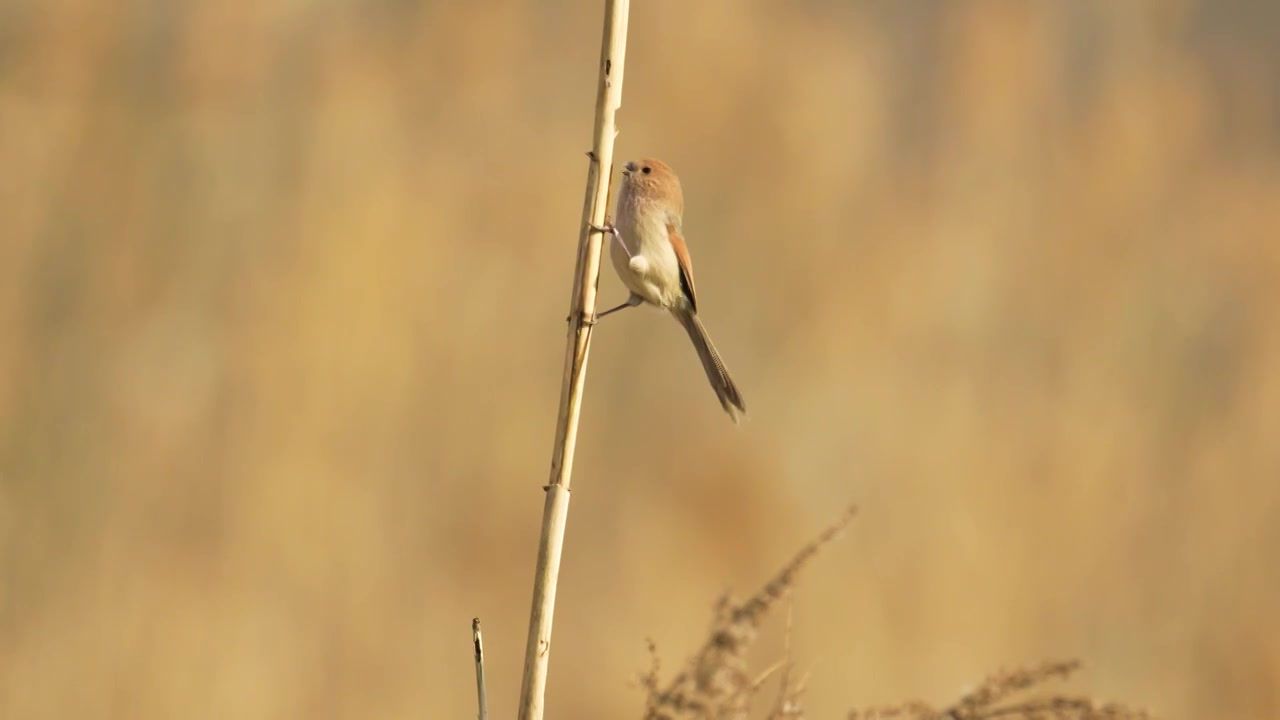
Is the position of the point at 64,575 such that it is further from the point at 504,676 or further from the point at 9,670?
the point at 504,676

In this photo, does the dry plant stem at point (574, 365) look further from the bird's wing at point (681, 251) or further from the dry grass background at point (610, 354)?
the dry grass background at point (610, 354)

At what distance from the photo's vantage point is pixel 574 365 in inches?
34.5

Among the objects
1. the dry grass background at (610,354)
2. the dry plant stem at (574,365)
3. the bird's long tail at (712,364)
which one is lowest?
the dry plant stem at (574,365)

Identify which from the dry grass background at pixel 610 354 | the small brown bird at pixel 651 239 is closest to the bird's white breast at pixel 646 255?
the small brown bird at pixel 651 239

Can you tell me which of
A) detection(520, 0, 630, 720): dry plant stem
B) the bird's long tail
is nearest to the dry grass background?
the bird's long tail

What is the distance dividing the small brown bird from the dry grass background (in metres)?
0.82

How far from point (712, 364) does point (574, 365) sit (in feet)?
2.56

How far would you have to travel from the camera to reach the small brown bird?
4.90 feet

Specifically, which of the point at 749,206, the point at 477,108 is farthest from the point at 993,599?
the point at 477,108

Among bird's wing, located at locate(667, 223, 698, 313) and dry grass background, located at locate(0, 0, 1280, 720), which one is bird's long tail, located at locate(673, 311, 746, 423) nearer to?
bird's wing, located at locate(667, 223, 698, 313)

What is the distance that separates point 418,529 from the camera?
229 cm

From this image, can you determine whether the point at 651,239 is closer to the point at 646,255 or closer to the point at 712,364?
the point at 646,255

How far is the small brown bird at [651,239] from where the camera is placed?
149 cm

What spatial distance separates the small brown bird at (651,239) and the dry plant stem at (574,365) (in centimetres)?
52
